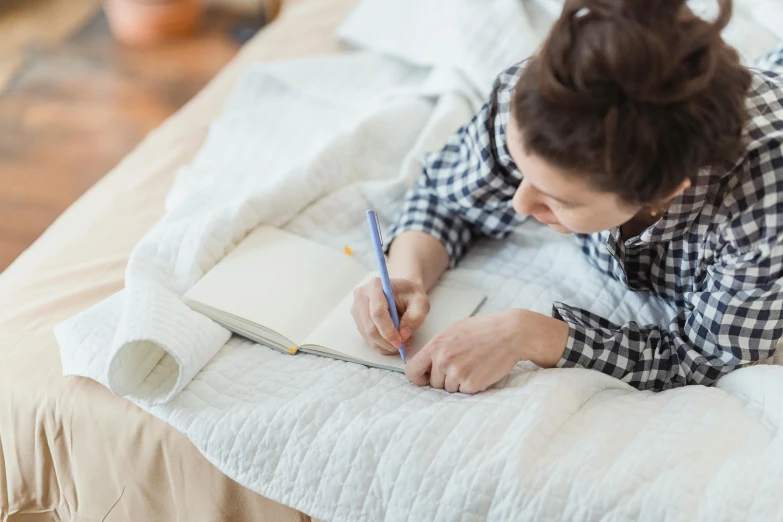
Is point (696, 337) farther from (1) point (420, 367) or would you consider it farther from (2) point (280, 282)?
(2) point (280, 282)

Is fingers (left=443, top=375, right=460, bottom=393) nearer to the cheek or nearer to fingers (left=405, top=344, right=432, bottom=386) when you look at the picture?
fingers (left=405, top=344, right=432, bottom=386)

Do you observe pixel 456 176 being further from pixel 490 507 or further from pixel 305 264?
pixel 490 507

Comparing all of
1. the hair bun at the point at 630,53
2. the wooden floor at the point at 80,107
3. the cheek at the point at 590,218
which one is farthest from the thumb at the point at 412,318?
the wooden floor at the point at 80,107

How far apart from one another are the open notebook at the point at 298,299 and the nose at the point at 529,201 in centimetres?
23

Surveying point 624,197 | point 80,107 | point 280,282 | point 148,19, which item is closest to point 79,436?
point 280,282

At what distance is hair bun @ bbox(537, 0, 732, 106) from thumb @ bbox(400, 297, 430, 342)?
1.16ft

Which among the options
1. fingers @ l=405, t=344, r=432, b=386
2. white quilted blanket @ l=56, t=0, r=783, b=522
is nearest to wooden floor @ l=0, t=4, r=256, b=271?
white quilted blanket @ l=56, t=0, r=783, b=522

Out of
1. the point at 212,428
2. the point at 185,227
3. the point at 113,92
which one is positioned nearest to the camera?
the point at 212,428

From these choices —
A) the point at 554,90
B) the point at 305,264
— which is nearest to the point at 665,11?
the point at 554,90

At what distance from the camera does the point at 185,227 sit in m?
1.10

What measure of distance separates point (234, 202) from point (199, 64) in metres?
1.41

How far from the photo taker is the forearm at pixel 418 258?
104 cm

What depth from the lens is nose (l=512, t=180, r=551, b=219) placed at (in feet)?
2.59

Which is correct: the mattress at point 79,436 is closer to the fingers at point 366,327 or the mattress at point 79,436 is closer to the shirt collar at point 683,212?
the fingers at point 366,327
